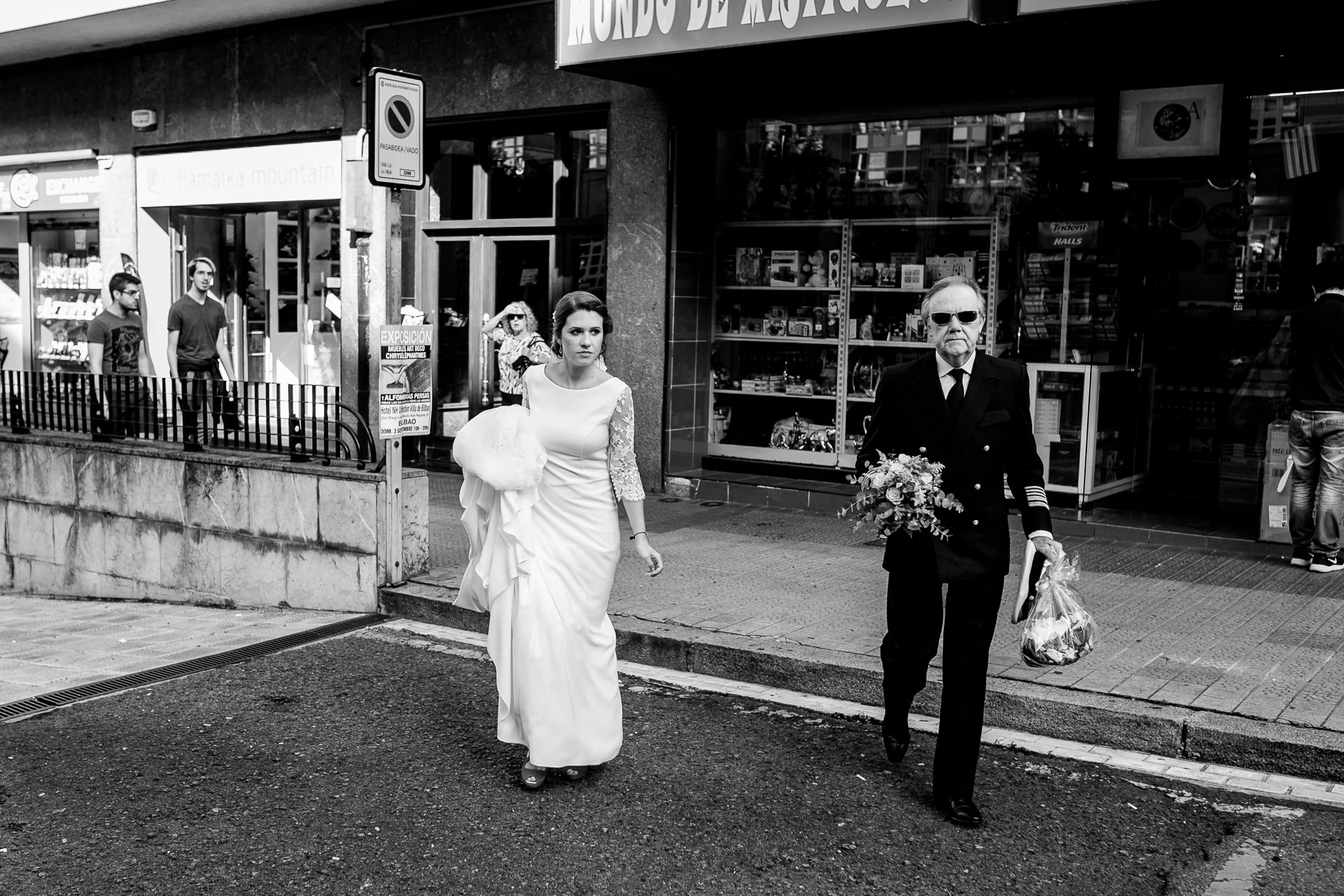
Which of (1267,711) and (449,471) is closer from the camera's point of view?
(1267,711)

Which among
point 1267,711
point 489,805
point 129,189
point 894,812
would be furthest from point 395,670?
point 129,189

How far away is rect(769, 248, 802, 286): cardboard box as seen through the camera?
11484mm

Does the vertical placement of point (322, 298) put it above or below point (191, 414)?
above

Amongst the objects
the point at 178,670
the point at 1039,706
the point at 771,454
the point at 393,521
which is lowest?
the point at 178,670

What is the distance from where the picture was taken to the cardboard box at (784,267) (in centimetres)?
1148

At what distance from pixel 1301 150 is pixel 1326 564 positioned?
312 cm

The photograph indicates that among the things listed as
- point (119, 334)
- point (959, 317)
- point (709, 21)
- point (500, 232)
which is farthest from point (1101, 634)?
point (119, 334)

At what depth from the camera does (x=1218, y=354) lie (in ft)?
33.1

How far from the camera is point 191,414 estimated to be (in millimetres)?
9422

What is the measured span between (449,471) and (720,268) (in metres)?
3.53

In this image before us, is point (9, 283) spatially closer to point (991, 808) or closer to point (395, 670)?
point (395, 670)

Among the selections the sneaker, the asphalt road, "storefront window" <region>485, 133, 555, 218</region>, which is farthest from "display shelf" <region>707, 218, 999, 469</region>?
the asphalt road

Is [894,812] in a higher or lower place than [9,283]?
lower

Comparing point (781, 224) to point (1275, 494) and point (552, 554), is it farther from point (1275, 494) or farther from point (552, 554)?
point (552, 554)
